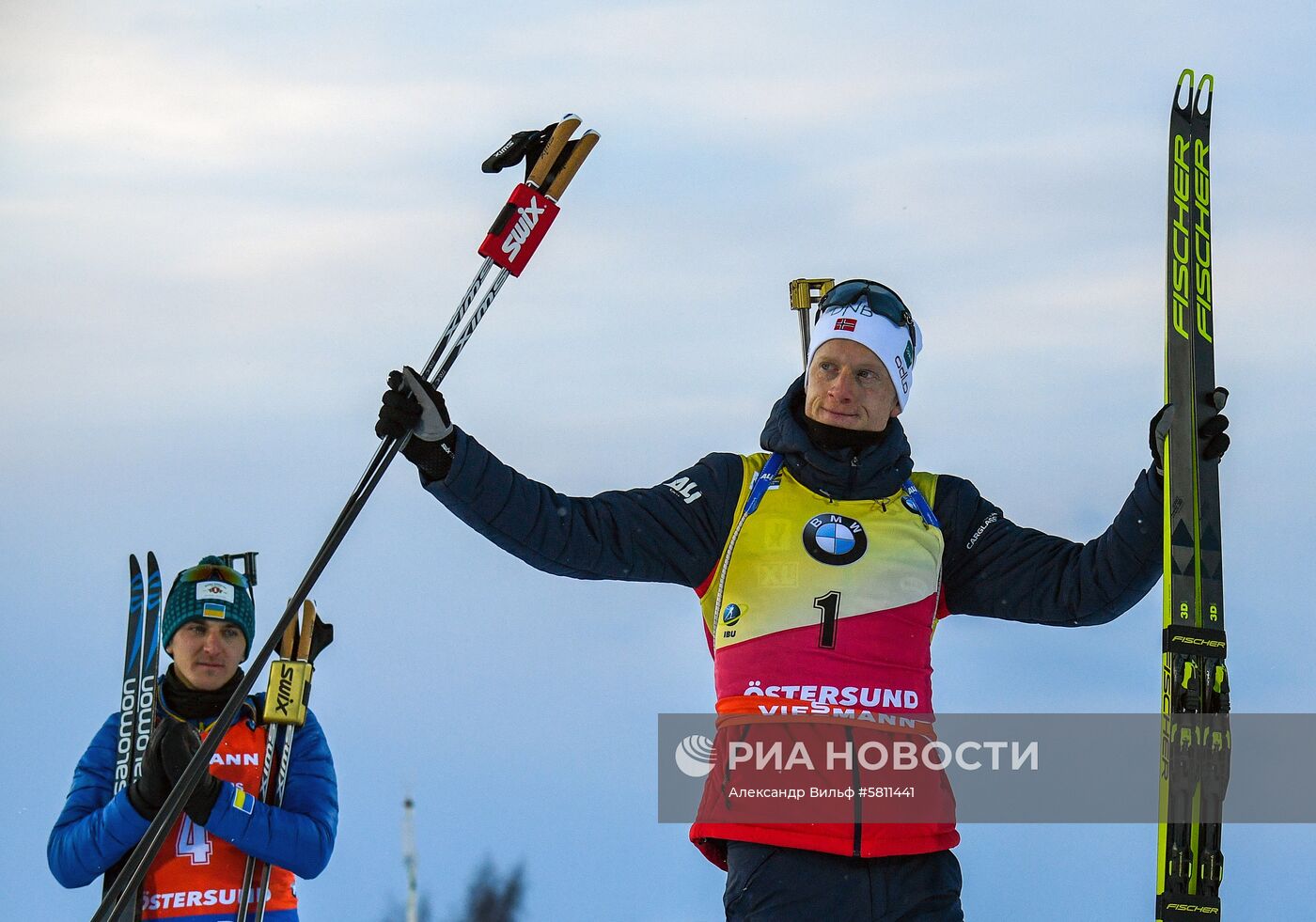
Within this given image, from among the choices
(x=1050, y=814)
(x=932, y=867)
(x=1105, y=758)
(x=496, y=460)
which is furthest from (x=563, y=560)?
(x=1105, y=758)

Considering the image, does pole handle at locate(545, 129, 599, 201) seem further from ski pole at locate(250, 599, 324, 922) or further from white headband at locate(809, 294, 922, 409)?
ski pole at locate(250, 599, 324, 922)

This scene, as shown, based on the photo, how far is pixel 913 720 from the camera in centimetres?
338

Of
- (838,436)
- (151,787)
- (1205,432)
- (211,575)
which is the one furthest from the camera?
(211,575)

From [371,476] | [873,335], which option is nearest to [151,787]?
[371,476]

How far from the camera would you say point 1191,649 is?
3.81 metres

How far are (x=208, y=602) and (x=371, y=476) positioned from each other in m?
1.20

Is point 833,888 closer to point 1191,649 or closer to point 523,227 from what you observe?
point 1191,649

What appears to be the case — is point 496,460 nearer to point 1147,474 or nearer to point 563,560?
point 563,560

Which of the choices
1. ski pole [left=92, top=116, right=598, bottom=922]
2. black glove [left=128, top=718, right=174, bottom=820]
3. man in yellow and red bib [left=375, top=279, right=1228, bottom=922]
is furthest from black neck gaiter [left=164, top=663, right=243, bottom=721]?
man in yellow and red bib [left=375, top=279, right=1228, bottom=922]

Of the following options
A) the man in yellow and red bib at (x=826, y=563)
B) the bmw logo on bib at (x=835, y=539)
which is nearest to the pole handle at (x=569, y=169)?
the man in yellow and red bib at (x=826, y=563)

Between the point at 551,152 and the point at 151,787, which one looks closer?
the point at 551,152

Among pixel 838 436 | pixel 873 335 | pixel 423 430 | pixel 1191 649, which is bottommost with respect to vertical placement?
pixel 1191 649

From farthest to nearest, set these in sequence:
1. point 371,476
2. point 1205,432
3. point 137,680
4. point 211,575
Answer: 1. point 211,575
2. point 137,680
3. point 1205,432
4. point 371,476

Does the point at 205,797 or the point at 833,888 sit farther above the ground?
the point at 205,797
